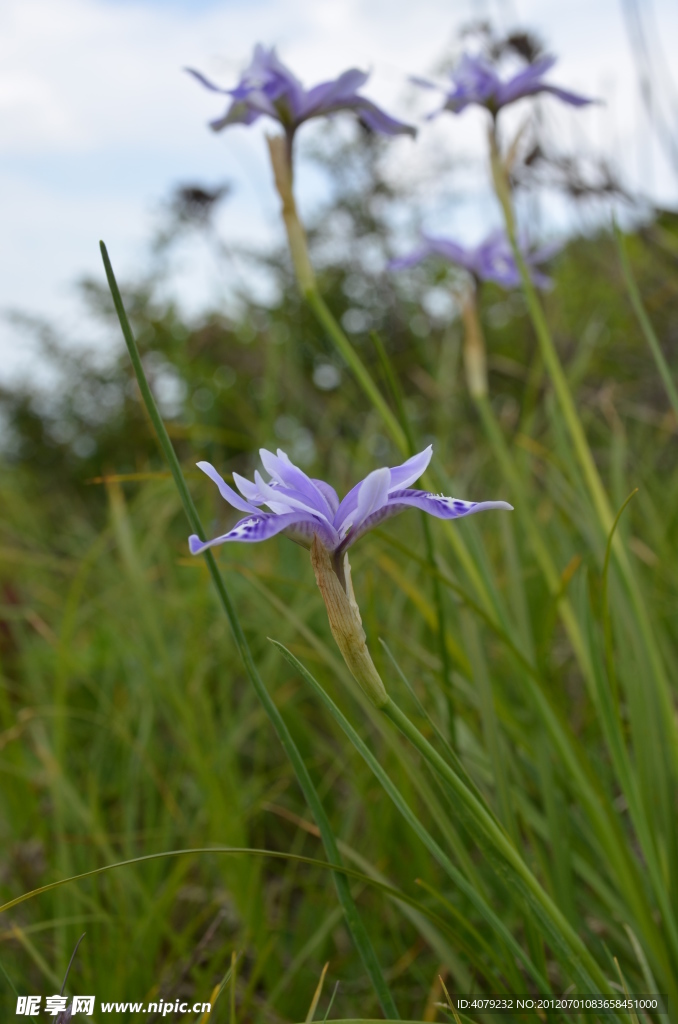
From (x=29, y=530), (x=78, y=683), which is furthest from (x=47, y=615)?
(x=29, y=530)

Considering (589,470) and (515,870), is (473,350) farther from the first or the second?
(515,870)

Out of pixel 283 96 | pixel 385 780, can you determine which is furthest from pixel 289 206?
pixel 385 780

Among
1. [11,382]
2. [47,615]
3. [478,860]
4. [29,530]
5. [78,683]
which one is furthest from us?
[11,382]

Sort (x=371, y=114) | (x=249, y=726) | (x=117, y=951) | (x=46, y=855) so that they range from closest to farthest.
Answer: (x=117, y=951) < (x=371, y=114) < (x=46, y=855) < (x=249, y=726)

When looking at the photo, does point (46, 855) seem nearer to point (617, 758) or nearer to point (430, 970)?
point (430, 970)

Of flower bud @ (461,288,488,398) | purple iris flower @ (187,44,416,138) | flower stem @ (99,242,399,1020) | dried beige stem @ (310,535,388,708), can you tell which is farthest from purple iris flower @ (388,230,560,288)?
dried beige stem @ (310,535,388,708)

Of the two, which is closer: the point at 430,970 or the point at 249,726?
the point at 430,970

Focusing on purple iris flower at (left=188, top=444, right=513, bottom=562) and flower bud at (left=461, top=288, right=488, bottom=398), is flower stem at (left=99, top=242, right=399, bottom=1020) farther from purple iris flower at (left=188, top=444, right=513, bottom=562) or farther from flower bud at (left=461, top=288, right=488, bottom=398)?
flower bud at (left=461, top=288, right=488, bottom=398)
